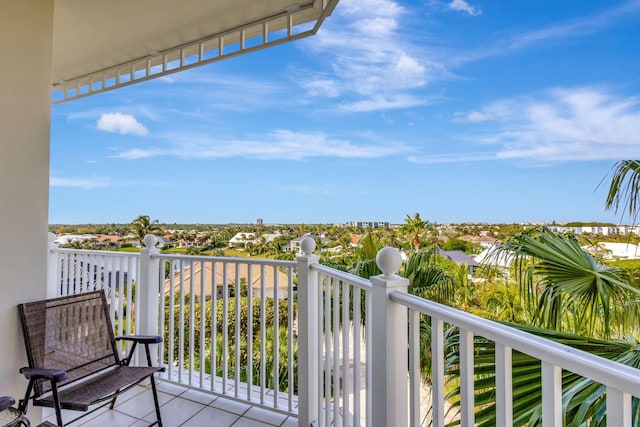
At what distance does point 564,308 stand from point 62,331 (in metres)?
3.38

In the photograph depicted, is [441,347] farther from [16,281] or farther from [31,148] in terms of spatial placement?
[31,148]

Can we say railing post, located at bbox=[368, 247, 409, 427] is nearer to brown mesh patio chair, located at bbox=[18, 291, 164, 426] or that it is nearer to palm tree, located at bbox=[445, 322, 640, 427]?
palm tree, located at bbox=[445, 322, 640, 427]

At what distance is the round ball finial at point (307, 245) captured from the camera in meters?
2.34

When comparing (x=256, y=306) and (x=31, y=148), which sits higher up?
(x=31, y=148)

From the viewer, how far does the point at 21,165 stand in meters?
2.19

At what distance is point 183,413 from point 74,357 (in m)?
0.88

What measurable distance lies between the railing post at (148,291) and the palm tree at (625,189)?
11.8ft

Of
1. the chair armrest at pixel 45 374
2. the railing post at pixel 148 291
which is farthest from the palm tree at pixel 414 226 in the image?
the chair armrest at pixel 45 374

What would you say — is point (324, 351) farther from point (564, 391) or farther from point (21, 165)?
point (21, 165)

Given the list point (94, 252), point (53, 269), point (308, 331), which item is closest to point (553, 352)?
point (308, 331)

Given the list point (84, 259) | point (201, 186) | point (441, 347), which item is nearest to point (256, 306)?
point (84, 259)

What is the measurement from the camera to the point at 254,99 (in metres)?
18.7

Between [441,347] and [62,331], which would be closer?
[441,347]

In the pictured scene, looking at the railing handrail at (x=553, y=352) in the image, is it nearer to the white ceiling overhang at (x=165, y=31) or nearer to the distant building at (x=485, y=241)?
the distant building at (x=485, y=241)
